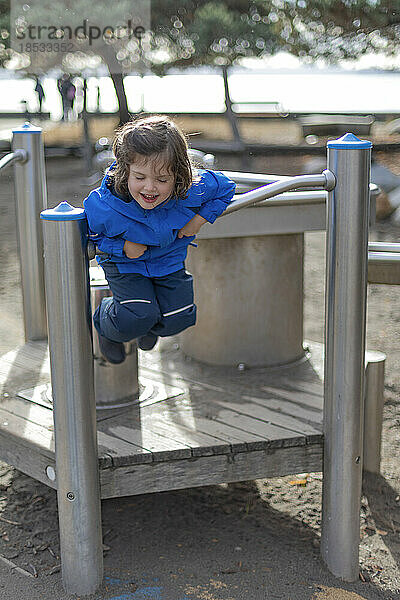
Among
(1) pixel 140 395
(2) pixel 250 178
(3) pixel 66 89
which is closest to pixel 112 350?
(1) pixel 140 395

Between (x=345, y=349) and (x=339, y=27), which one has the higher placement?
(x=339, y=27)

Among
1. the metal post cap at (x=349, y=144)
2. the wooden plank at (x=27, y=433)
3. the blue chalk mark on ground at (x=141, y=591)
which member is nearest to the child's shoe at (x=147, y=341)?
the wooden plank at (x=27, y=433)

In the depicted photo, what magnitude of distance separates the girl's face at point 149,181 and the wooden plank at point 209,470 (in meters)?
0.69

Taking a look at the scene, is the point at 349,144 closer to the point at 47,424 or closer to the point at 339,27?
the point at 47,424

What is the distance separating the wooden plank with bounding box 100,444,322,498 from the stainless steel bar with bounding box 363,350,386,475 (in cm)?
52

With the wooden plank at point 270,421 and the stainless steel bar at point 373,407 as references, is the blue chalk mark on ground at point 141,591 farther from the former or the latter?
the stainless steel bar at point 373,407

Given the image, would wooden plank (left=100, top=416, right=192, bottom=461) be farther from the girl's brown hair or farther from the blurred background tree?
the blurred background tree

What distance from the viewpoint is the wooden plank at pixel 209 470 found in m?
2.11

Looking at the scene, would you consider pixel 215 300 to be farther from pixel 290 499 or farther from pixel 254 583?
pixel 254 583

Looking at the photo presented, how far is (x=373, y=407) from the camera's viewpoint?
268cm

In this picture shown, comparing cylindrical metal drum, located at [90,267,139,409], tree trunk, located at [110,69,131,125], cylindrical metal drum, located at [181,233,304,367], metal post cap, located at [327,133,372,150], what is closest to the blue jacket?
metal post cap, located at [327,133,372,150]

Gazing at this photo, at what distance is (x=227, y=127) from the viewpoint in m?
12.1

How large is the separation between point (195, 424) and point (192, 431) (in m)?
0.05

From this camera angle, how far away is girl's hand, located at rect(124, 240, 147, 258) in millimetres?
1950
